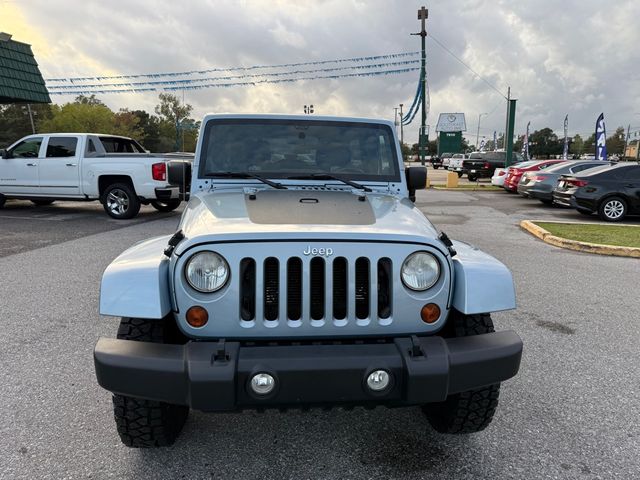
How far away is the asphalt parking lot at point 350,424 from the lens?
239cm

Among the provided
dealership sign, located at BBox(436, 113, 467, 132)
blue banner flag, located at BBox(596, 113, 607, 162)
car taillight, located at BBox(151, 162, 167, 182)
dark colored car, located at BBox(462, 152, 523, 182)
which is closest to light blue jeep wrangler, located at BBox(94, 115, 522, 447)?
car taillight, located at BBox(151, 162, 167, 182)

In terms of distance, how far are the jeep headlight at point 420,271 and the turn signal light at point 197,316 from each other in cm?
92

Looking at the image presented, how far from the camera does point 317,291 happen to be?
7.13 ft

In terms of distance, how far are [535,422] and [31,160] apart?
12.2 meters

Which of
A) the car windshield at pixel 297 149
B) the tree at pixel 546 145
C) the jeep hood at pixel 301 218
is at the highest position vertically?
the tree at pixel 546 145

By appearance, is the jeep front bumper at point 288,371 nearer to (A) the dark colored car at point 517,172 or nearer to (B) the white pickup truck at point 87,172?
(B) the white pickup truck at point 87,172

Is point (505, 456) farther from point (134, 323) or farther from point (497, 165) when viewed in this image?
point (497, 165)

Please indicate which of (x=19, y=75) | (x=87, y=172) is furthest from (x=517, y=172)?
(x=19, y=75)

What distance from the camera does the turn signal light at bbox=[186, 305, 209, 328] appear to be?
7.06 feet

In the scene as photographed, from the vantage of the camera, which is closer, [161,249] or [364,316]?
[364,316]

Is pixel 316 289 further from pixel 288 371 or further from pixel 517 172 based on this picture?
pixel 517 172

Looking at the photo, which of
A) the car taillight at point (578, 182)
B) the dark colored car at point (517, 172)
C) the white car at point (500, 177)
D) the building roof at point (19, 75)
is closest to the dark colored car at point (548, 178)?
the dark colored car at point (517, 172)

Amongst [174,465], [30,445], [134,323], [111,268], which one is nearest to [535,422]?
[174,465]

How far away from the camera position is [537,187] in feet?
47.0
